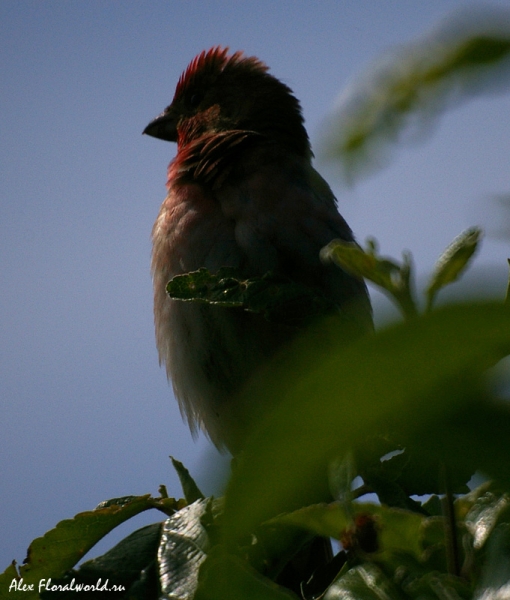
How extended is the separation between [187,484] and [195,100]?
4404 millimetres

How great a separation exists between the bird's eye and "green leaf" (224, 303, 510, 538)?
563 cm

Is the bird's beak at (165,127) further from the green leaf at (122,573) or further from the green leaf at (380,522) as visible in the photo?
the green leaf at (380,522)

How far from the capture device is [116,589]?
1566mm

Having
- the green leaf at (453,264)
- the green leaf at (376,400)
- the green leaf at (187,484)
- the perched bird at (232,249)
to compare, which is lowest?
the green leaf at (187,484)

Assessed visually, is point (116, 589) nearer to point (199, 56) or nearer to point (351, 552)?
point (351, 552)

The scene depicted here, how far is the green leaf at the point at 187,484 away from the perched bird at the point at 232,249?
1.70 m

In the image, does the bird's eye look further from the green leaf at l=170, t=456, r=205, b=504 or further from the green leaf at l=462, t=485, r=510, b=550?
the green leaf at l=462, t=485, r=510, b=550

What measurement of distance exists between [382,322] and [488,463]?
0.10 meters

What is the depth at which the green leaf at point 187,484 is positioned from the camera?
191cm

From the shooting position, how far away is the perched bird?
162 inches

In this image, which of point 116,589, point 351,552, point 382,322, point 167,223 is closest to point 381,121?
point 382,322

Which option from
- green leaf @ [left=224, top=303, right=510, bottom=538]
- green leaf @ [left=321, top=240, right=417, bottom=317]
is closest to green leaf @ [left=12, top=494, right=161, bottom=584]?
green leaf @ [left=321, top=240, right=417, bottom=317]

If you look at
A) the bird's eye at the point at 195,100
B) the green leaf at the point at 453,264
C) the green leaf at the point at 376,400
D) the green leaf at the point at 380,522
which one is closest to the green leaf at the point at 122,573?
the green leaf at the point at 380,522

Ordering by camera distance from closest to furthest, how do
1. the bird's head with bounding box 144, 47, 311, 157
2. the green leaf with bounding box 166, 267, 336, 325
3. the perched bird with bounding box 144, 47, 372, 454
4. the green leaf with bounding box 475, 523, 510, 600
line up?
the green leaf with bounding box 475, 523, 510, 600
the green leaf with bounding box 166, 267, 336, 325
the perched bird with bounding box 144, 47, 372, 454
the bird's head with bounding box 144, 47, 311, 157
